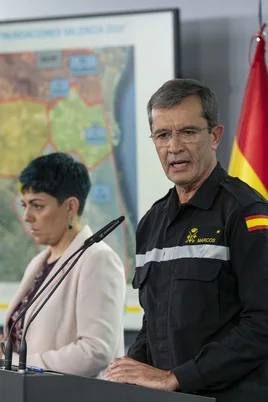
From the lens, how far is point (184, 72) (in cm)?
372

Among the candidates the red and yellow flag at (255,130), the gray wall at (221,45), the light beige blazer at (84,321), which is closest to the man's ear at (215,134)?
the light beige blazer at (84,321)

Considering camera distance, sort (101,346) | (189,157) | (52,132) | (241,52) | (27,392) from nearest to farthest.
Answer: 1. (27,392)
2. (189,157)
3. (101,346)
4. (241,52)
5. (52,132)

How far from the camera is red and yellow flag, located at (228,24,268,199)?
3396 millimetres

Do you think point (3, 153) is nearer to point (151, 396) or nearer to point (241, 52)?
point (241, 52)

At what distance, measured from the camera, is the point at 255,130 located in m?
3.40

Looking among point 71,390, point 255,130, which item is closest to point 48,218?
point 255,130

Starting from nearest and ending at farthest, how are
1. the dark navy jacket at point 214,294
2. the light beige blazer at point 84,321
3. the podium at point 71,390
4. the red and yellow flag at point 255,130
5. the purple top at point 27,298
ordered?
the podium at point 71,390 < the dark navy jacket at point 214,294 < the light beige blazer at point 84,321 < the purple top at point 27,298 < the red and yellow flag at point 255,130

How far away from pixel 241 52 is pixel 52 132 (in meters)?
0.90

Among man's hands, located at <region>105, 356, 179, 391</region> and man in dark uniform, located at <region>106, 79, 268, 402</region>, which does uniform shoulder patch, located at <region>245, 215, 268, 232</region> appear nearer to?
man in dark uniform, located at <region>106, 79, 268, 402</region>

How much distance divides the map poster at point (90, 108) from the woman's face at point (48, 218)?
2.29ft

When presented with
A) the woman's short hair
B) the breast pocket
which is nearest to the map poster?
the woman's short hair

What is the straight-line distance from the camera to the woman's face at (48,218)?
10.2ft

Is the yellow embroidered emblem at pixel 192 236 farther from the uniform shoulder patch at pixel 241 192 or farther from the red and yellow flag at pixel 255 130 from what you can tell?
the red and yellow flag at pixel 255 130

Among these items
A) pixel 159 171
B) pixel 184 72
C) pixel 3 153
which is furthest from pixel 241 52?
pixel 3 153
